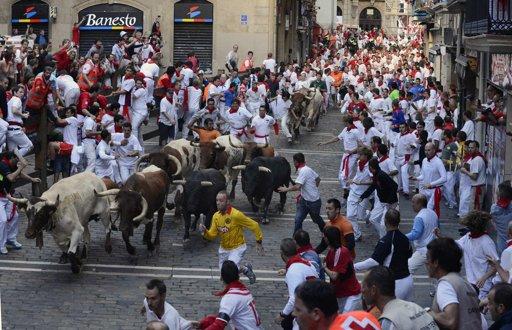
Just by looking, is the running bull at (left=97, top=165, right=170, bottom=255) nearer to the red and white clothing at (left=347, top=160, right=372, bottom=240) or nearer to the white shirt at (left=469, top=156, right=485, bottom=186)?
the red and white clothing at (left=347, top=160, right=372, bottom=240)

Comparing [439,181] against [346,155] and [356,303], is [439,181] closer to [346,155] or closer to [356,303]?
[346,155]

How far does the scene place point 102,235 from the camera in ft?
62.1

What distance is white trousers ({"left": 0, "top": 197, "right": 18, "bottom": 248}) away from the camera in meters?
16.7

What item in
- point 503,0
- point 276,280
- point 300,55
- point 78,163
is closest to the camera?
point 276,280

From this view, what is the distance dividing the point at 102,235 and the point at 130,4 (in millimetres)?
27203

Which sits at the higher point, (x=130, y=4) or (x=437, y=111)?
(x=130, y=4)

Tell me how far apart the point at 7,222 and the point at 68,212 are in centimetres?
195

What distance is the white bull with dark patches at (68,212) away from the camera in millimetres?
15098

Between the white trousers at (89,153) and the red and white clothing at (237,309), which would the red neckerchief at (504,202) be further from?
the white trousers at (89,153)

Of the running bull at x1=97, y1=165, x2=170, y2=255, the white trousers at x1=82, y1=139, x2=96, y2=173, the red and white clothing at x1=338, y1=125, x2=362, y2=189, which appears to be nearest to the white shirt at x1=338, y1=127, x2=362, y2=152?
the red and white clothing at x1=338, y1=125, x2=362, y2=189

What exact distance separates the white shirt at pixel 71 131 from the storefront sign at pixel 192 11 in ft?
74.9

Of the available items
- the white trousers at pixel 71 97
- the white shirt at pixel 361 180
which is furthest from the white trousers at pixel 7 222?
the white trousers at pixel 71 97

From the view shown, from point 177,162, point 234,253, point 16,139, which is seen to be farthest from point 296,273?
point 16,139

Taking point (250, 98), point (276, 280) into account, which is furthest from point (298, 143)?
point (276, 280)
